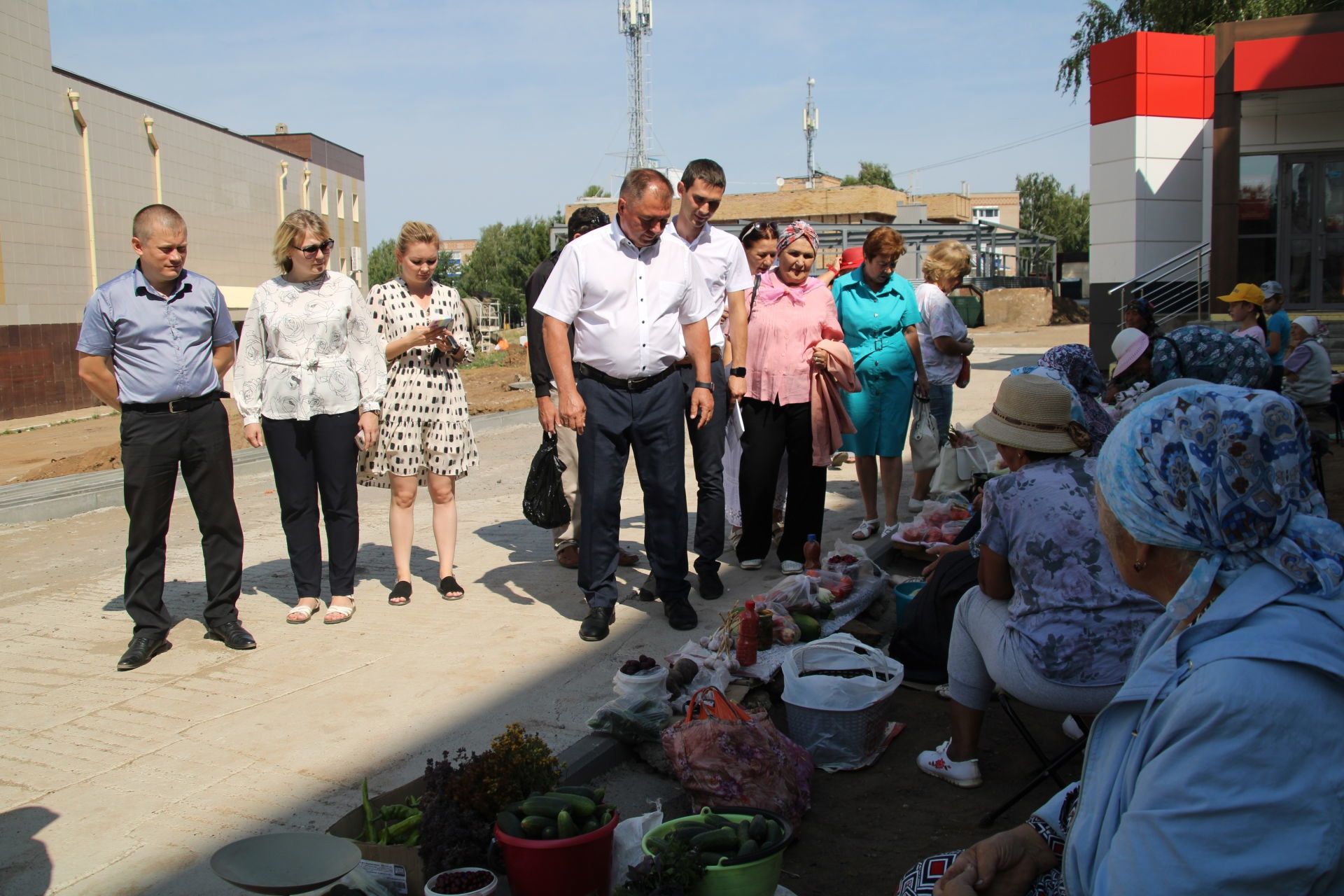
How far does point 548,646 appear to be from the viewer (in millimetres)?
5410

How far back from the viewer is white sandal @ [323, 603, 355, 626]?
Answer: 581 centimetres

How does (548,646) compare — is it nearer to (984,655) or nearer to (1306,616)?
(984,655)

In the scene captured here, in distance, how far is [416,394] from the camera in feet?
20.2

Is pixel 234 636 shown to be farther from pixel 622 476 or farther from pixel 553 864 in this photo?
pixel 553 864

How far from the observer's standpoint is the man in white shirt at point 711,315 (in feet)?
20.4

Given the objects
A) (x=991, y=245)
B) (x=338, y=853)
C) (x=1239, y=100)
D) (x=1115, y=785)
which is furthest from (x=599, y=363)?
(x=991, y=245)

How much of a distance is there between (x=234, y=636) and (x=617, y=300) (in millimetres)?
2510

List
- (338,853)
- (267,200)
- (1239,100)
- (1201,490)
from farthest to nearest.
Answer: (267,200), (1239,100), (338,853), (1201,490)

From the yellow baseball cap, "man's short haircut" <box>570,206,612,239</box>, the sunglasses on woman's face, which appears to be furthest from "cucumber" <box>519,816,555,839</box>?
the yellow baseball cap

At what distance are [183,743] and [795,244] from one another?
423cm

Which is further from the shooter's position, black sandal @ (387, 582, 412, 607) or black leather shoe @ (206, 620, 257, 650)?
black sandal @ (387, 582, 412, 607)

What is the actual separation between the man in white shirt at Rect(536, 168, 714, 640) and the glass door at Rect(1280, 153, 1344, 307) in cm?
1657

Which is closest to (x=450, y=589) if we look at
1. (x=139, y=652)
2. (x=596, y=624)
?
(x=596, y=624)

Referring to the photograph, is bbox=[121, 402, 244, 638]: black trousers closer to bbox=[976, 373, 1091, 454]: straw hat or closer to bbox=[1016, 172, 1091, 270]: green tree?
bbox=[976, 373, 1091, 454]: straw hat
